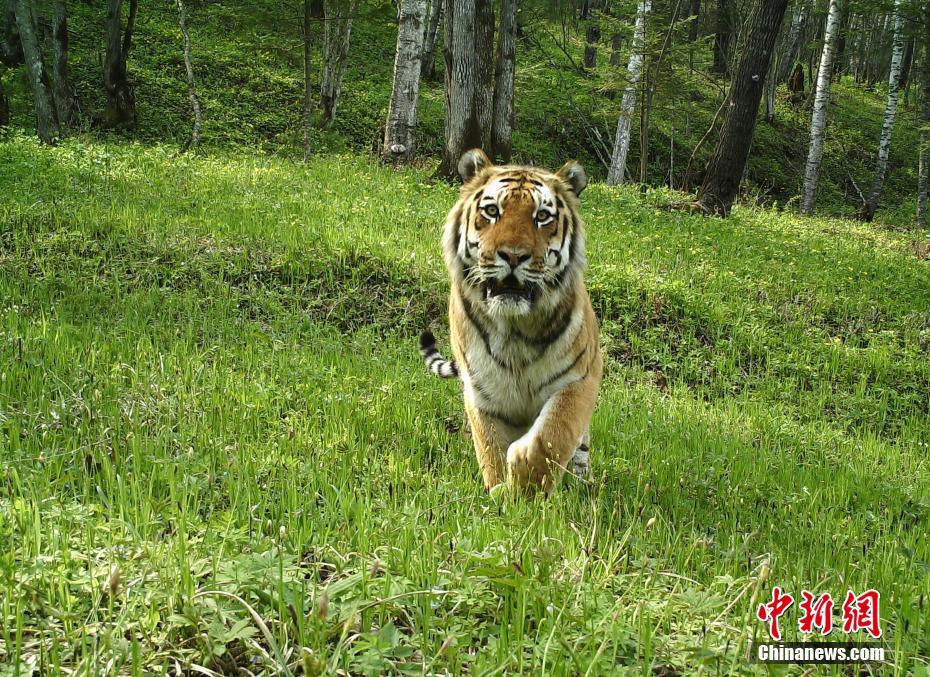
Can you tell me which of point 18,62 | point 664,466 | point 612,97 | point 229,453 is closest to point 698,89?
point 612,97

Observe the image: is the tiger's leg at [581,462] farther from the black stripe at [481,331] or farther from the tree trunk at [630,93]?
the tree trunk at [630,93]

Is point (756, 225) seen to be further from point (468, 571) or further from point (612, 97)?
point (612, 97)

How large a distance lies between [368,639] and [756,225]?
13990mm

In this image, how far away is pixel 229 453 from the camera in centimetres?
365

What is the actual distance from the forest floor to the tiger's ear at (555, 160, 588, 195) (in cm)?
196

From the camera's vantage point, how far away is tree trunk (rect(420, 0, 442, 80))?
24.7 m

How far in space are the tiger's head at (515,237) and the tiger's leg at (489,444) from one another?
2.33 ft

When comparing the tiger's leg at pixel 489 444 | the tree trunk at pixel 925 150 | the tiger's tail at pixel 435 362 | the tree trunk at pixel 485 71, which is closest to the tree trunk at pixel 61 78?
the tree trunk at pixel 485 71

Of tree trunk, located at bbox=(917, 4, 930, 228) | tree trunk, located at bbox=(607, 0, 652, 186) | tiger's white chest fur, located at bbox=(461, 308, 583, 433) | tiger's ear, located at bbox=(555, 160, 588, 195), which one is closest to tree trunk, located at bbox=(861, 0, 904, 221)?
tree trunk, located at bbox=(917, 4, 930, 228)

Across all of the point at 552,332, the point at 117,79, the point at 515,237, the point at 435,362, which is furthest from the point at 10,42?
the point at 552,332

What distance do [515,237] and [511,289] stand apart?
304 mm

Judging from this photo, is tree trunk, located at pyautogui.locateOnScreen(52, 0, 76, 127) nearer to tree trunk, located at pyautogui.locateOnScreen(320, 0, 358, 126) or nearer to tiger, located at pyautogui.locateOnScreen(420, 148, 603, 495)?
tree trunk, located at pyautogui.locateOnScreen(320, 0, 358, 126)

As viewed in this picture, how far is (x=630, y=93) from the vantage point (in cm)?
1864

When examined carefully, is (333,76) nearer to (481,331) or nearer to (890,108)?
(890,108)
